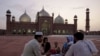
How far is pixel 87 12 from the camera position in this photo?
60.4 m

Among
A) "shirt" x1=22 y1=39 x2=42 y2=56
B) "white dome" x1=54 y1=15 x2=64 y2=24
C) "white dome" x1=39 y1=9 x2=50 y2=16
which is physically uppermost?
"white dome" x1=39 y1=9 x2=50 y2=16

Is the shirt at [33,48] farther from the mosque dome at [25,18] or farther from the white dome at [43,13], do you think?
the mosque dome at [25,18]

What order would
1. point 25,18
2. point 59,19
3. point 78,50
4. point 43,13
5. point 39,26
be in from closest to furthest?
point 78,50 < point 39,26 < point 43,13 < point 25,18 < point 59,19

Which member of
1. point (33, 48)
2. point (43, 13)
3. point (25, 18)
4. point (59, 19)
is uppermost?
point (43, 13)

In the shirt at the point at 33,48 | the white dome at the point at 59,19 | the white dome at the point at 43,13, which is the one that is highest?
the white dome at the point at 43,13

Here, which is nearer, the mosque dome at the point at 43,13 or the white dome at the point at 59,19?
the mosque dome at the point at 43,13

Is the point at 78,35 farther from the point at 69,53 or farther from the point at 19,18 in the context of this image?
the point at 19,18

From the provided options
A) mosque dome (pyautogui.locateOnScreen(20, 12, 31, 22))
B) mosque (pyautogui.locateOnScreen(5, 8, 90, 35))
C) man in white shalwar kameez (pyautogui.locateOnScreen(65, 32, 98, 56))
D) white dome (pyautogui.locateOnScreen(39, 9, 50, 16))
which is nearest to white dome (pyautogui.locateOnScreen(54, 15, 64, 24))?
white dome (pyautogui.locateOnScreen(39, 9, 50, 16))

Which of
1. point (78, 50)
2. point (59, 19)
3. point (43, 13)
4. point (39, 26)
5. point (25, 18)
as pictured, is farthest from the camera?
point (59, 19)

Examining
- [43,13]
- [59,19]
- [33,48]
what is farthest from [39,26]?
[33,48]

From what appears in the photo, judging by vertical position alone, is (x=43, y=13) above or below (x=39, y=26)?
above

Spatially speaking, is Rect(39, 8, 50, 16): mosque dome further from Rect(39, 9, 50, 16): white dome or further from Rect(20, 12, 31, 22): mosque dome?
Rect(20, 12, 31, 22): mosque dome

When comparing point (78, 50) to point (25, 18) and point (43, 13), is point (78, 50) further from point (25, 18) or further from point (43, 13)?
point (25, 18)

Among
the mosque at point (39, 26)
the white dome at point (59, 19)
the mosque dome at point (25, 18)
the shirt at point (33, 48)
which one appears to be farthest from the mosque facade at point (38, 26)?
the shirt at point (33, 48)
